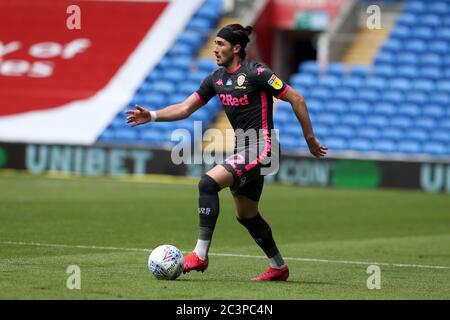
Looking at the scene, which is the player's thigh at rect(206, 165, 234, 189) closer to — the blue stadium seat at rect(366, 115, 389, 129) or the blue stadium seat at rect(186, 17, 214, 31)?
the blue stadium seat at rect(366, 115, 389, 129)

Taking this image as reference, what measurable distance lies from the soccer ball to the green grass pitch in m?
0.10

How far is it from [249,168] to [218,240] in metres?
4.71

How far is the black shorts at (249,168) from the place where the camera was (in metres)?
9.66

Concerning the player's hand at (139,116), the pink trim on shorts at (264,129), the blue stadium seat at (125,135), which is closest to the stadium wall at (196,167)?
the blue stadium seat at (125,135)

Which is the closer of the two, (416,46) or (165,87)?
(416,46)

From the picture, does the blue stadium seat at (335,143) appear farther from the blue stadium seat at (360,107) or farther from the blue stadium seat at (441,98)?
the blue stadium seat at (441,98)

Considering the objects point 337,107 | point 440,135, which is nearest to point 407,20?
point 337,107

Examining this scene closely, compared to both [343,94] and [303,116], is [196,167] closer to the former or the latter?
[343,94]

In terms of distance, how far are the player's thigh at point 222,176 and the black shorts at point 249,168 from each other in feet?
0.12

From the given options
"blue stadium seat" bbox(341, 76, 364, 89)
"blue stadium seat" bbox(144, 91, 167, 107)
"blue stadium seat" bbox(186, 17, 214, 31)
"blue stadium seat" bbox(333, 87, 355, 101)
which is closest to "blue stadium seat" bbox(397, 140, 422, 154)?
"blue stadium seat" bbox(333, 87, 355, 101)

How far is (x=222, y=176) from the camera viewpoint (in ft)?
31.3

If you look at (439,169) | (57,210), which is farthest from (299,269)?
(439,169)

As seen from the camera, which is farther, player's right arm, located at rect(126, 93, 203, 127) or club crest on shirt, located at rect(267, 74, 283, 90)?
player's right arm, located at rect(126, 93, 203, 127)

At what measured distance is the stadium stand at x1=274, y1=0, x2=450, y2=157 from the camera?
27.6 m
